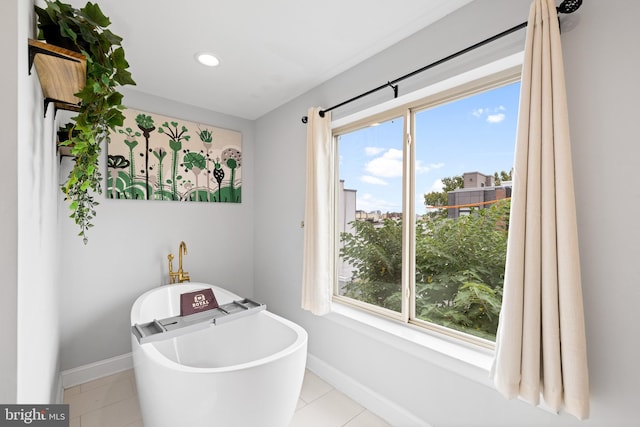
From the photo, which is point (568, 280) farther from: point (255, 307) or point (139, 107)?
point (139, 107)

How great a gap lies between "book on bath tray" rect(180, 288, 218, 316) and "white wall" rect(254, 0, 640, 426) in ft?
3.62

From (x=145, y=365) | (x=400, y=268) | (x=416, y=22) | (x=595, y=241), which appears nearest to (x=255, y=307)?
(x=145, y=365)

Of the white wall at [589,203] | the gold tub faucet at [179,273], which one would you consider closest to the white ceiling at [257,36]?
the white wall at [589,203]

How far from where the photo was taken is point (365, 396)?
2023mm

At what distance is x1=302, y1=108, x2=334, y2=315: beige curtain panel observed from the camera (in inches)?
87.9

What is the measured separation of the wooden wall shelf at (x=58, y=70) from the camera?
0.88 m

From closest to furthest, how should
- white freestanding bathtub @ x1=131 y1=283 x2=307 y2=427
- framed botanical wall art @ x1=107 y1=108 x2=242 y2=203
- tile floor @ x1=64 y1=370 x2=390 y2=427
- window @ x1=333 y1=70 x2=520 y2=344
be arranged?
white freestanding bathtub @ x1=131 y1=283 x2=307 y2=427, window @ x1=333 y1=70 x2=520 y2=344, tile floor @ x1=64 y1=370 x2=390 y2=427, framed botanical wall art @ x1=107 y1=108 x2=242 y2=203

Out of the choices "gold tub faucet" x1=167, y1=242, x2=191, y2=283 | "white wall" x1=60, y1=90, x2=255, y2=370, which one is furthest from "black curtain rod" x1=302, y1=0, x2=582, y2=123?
"gold tub faucet" x1=167, y1=242, x2=191, y2=283

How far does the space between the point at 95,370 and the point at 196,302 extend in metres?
1.22

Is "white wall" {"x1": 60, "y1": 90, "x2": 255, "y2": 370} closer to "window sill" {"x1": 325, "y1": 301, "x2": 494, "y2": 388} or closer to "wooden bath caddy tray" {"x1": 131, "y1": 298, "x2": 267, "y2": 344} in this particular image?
"wooden bath caddy tray" {"x1": 131, "y1": 298, "x2": 267, "y2": 344}

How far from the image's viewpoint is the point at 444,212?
183cm
